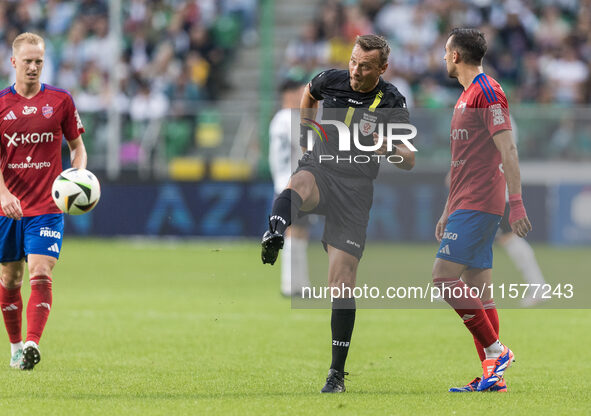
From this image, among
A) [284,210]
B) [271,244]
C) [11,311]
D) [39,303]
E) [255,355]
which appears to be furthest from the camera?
[255,355]

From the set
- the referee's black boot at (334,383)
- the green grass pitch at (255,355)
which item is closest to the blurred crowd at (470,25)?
the green grass pitch at (255,355)

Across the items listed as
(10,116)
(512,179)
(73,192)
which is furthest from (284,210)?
(10,116)

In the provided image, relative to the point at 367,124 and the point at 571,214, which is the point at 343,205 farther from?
the point at 571,214

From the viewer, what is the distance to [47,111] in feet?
25.8

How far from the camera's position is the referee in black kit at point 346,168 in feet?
22.5

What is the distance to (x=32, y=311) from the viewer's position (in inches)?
304

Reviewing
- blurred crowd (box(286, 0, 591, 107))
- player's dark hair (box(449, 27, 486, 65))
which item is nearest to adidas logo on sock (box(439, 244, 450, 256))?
player's dark hair (box(449, 27, 486, 65))

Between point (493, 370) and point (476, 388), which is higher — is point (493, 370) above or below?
above

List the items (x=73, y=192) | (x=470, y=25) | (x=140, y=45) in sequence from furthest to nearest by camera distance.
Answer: (x=140, y=45) → (x=470, y=25) → (x=73, y=192)

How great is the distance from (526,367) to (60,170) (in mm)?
3885

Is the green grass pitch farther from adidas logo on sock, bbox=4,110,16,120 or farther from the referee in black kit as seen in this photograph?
adidas logo on sock, bbox=4,110,16,120

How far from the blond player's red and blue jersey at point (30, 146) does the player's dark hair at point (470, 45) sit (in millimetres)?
3020

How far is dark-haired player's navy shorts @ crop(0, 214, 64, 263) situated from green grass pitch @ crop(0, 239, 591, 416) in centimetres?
86

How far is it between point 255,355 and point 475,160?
2.72 m
